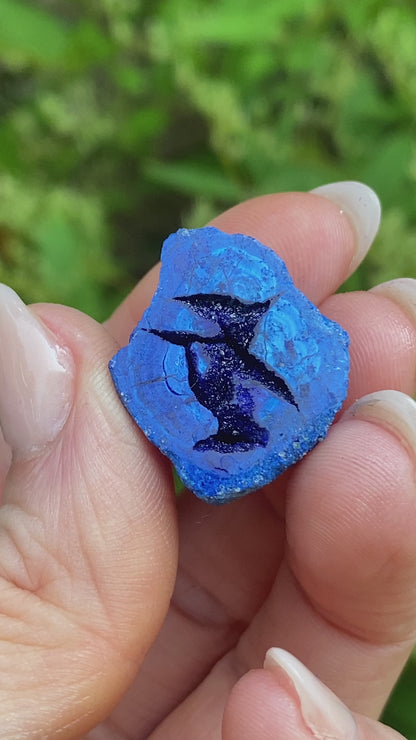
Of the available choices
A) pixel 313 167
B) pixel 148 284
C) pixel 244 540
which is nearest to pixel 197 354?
pixel 148 284

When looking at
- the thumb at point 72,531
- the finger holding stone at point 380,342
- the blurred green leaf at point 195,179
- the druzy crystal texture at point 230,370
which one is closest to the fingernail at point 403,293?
the finger holding stone at point 380,342

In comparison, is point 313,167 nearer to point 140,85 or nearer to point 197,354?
point 140,85

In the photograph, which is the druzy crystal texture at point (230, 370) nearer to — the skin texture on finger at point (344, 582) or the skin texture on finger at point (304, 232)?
the skin texture on finger at point (344, 582)

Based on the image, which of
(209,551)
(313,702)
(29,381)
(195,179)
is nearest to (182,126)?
(195,179)

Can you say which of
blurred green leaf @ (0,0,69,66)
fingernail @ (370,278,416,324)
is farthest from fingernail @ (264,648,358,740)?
blurred green leaf @ (0,0,69,66)

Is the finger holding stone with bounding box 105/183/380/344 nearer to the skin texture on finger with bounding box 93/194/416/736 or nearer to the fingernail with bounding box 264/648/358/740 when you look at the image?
the skin texture on finger with bounding box 93/194/416/736
